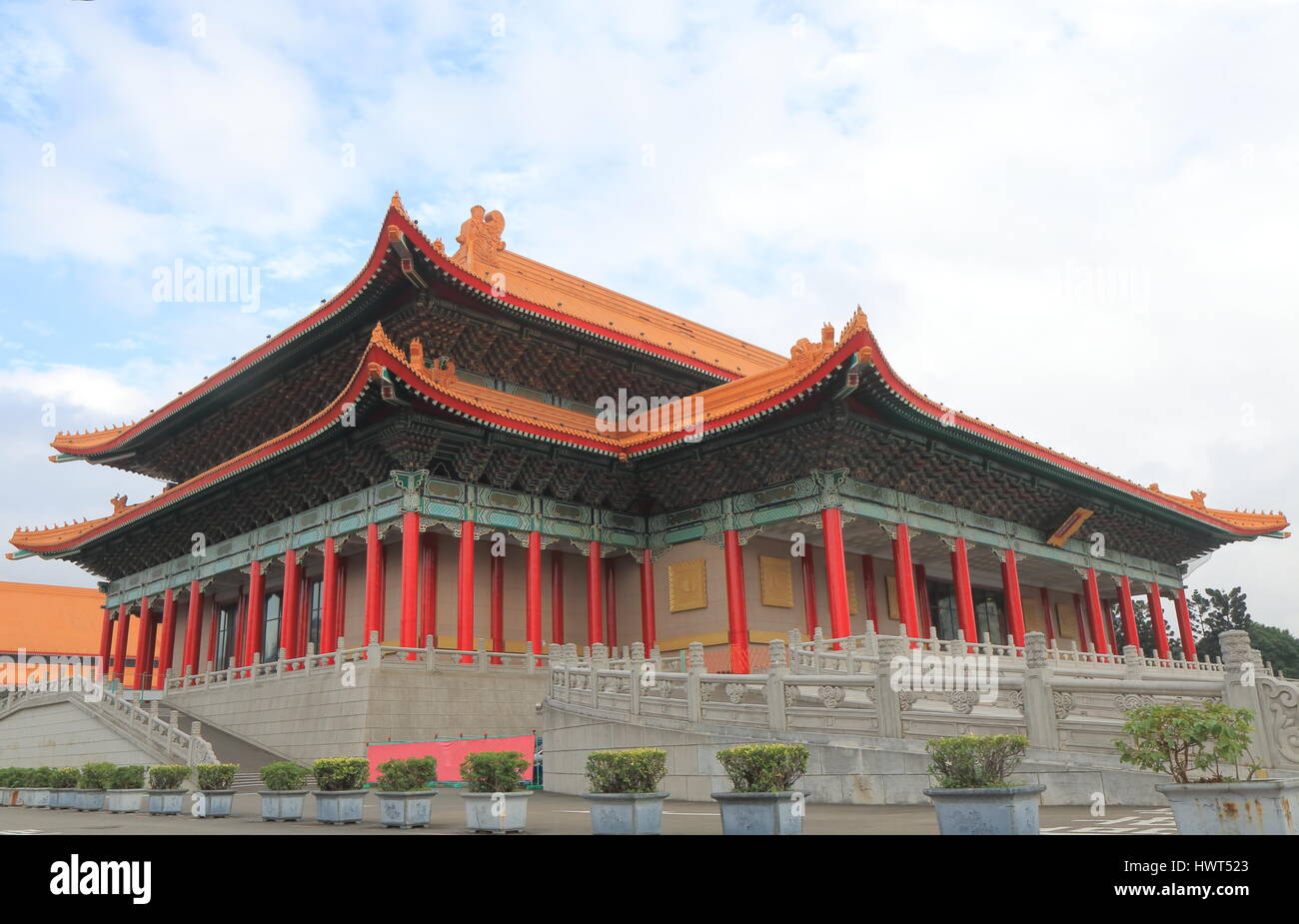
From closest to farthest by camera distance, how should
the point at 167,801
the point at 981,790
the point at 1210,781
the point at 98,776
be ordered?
the point at 1210,781, the point at 981,790, the point at 167,801, the point at 98,776

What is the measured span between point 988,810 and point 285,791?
9444mm

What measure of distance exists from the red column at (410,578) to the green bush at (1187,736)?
52.6ft

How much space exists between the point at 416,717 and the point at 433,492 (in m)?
5.27

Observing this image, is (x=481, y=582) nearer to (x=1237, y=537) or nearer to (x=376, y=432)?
(x=376, y=432)

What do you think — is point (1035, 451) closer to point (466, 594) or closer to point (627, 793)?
point (466, 594)

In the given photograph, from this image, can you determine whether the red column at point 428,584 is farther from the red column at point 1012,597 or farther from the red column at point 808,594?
the red column at point 1012,597

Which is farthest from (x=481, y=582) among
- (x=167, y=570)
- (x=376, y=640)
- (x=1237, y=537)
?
(x=1237, y=537)

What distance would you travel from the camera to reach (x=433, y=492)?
23.5 meters

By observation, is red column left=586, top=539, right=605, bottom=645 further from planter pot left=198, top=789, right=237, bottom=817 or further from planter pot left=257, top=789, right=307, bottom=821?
planter pot left=257, top=789, right=307, bottom=821

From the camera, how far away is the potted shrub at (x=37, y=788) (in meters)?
18.7

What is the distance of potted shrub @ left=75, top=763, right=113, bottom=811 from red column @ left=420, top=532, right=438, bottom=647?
7839mm

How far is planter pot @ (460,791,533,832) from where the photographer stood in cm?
1102

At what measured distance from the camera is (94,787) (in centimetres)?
1758

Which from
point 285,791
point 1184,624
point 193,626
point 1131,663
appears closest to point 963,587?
point 1131,663
